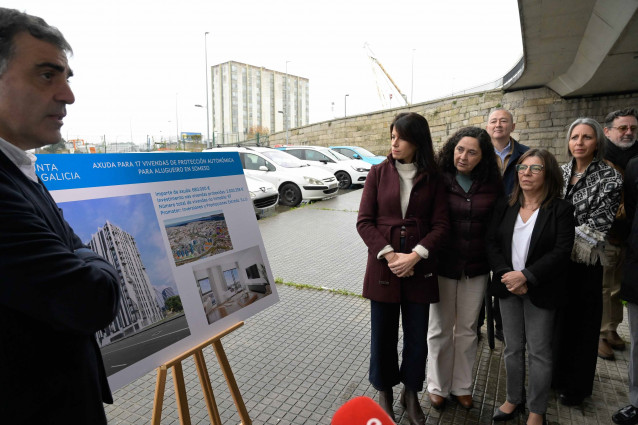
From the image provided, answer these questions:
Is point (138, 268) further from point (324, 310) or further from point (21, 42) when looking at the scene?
point (324, 310)

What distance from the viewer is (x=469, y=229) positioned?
2602 mm

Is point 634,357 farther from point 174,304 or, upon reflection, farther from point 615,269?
point 174,304

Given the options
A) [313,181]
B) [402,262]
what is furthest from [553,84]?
[402,262]

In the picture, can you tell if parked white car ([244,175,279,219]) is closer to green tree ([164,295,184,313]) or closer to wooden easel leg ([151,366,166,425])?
green tree ([164,295,184,313])

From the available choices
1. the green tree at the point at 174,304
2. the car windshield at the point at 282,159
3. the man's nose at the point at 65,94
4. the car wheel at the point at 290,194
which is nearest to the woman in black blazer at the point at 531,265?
the green tree at the point at 174,304

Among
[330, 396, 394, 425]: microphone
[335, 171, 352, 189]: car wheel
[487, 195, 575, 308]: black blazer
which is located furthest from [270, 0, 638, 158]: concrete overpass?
[335, 171, 352, 189]: car wheel

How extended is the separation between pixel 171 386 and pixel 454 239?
94.5 inches

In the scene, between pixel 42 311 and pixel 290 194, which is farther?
pixel 290 194

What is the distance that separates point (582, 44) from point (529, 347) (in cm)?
1100

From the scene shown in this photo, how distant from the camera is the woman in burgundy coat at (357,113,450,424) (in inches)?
96.4

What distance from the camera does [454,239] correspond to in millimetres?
2656

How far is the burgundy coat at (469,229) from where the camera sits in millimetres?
2596

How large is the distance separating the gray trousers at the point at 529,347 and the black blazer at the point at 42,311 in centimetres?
234

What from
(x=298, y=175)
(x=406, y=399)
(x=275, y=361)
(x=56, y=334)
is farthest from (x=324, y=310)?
(x=298, y=175)
